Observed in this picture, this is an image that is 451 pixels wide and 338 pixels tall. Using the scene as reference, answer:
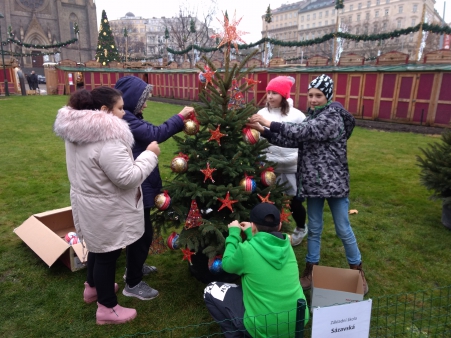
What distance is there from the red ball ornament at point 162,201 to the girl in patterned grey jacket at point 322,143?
1051 mm

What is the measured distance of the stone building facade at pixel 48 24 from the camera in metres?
52.8

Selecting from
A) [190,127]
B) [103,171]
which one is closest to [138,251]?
[103,171]

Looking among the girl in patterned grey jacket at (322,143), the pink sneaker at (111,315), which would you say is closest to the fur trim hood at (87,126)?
the girl in patterned grey jacket at (322,143)

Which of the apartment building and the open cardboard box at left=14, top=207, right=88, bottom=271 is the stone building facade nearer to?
the apartment building

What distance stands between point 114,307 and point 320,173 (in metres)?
2.28

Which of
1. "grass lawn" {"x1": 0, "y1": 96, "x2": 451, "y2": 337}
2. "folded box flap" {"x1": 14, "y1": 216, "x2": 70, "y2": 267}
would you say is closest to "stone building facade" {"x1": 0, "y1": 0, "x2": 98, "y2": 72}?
Answer: "grass lawn" {"x1": 0, "y1": 96, "x2": 451, "y2": 337}

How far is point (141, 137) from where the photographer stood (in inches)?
114

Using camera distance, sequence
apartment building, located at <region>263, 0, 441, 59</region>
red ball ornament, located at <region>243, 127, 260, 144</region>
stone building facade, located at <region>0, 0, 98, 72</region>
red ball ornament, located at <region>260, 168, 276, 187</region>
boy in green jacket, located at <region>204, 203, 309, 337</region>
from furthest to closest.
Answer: apartment building, located at <region>263, 0, 441, 59</region>
stone building facade, located at <region>0, 0, 98, 72</region>
red ball ornament, located at <region>260, 168, 276, 187</region>
red ball ornament, located at <region>243, 127, 260, 144</region>
boy in green jacket, located at <region>204, 203, 309, 337</region>

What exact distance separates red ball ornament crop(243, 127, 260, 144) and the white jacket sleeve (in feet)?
3.42

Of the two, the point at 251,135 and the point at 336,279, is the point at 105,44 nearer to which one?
the point at 251,135

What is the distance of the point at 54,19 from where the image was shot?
187ft

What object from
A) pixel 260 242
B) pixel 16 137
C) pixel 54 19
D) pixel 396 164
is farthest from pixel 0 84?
pixel 54 19

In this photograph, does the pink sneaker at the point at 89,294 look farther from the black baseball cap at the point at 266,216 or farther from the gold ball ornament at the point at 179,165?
the black baseball cap at the point at 266,216

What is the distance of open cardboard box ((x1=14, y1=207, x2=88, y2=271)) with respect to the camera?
3.82 metres
